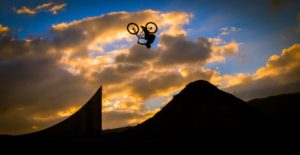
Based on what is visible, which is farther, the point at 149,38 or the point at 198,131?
the point at 198,131

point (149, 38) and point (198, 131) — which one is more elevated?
point (149, 38)

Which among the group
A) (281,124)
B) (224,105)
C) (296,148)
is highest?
(224,105)

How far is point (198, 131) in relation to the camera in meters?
21.4

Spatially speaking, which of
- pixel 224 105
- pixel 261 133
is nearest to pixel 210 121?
pixel 224 105

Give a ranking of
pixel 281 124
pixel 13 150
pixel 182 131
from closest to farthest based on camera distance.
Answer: pixel 13 150 → pixel 281 124 → pixel 182 131

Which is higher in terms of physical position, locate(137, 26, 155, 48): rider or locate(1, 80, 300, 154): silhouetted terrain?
locate(137, 26, 155, 48): rider

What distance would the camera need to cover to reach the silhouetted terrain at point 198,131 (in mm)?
18031

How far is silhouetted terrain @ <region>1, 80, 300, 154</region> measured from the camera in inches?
710

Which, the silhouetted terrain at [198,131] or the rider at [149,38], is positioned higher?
the rider at [149,38]

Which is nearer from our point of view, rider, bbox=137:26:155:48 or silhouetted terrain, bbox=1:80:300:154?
silhouetted terrain, bbox=1:80:300:154

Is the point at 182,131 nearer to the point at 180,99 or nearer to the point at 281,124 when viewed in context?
the point at 180,99

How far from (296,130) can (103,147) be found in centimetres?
1369

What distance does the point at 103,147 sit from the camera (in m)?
18.4

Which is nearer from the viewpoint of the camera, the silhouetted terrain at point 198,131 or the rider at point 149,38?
the silhouetted terrain at point 198,131
